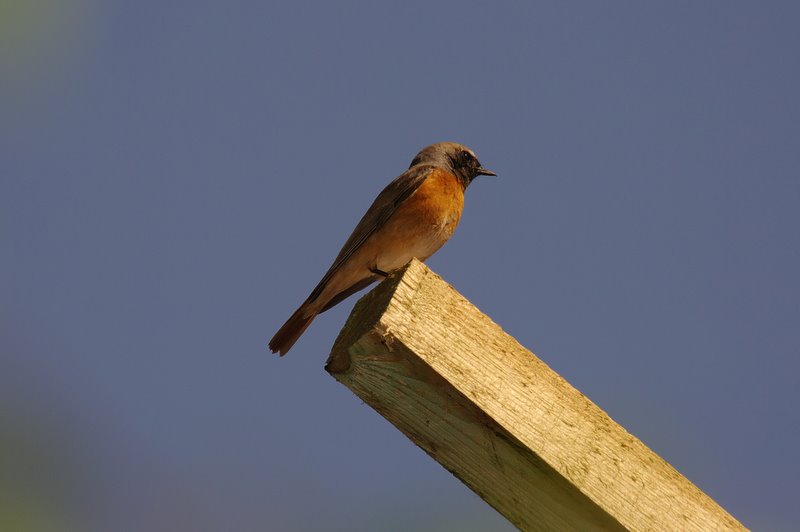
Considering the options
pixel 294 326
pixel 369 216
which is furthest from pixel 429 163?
pixel 294 326

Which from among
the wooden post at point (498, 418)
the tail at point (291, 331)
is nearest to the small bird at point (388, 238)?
the tail at point (291, 331)

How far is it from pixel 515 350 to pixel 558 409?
18 cm

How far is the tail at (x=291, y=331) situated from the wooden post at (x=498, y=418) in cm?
265

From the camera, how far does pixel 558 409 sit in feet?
7.66

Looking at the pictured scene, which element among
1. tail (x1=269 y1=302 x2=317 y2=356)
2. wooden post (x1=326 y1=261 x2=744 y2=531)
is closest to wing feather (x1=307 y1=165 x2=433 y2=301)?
tail (x1=269 y1=302 x2=317 y2=356)

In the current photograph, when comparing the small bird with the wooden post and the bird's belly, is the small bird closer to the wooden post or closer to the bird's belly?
the bird's belly

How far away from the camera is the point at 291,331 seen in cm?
509

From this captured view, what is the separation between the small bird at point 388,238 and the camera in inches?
205

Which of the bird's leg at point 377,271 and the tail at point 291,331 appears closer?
the tail at point 291,331

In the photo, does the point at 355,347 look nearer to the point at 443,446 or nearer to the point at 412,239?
the point at 443,446

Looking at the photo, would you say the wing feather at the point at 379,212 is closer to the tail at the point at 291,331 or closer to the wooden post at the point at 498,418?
the tail at the point at 291,331

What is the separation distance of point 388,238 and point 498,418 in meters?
3.24

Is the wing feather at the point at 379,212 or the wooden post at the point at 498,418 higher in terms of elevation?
the wing feather at the point at 379,212

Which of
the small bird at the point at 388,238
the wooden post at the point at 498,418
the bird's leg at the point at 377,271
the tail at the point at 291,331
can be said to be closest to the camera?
the wooden post at the point at 498,418
